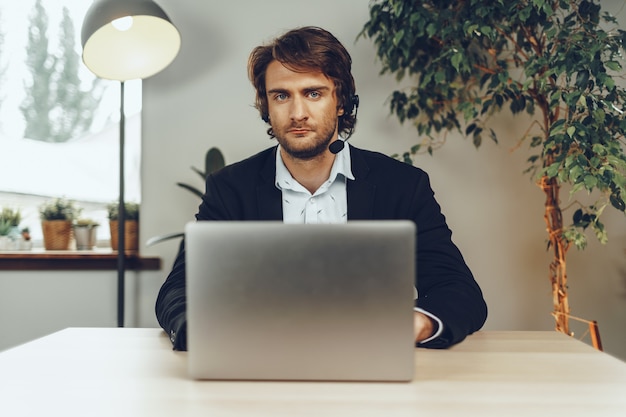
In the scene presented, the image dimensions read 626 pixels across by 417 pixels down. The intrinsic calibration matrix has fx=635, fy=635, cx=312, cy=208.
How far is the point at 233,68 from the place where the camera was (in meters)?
2.97

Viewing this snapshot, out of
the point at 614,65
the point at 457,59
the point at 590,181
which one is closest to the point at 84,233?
the point at 457,59

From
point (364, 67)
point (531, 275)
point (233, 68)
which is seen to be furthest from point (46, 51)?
point (531, 275)

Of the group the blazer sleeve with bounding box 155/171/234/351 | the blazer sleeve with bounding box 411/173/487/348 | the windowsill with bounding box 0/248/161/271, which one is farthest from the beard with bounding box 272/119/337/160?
the windowsill with bounding box 0/248/161/271

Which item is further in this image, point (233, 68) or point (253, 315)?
point (233, 68)

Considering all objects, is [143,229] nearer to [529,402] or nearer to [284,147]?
[284,147]

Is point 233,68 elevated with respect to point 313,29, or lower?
elevated

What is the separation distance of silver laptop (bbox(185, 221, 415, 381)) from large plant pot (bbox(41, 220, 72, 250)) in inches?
93.5

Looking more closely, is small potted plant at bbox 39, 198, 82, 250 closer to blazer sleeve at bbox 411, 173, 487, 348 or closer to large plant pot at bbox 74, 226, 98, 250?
large plant pot at bbox 74, 226, 98, 250

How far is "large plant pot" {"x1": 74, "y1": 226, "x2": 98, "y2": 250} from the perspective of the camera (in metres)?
3.05

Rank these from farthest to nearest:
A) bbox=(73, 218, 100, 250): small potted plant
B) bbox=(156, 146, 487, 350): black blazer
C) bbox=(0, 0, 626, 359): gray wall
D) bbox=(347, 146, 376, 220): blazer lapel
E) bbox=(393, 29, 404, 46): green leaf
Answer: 1. bbox=(73, 218, 100, 250): small potted plant
2. bbox=(0, 0, 626, 359): gray wall
3. bbox=(393, 29, 404, 46): green leaf
4. bbox=(347, 146, 376, 220): blazer lapel
5. bbox=(156, 146, 487, 350): black blazer

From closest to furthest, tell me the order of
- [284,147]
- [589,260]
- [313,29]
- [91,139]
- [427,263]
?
[427,263] < [284,147] < [313,29] < [589,260] < [91,139]

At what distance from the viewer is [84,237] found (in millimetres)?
3053

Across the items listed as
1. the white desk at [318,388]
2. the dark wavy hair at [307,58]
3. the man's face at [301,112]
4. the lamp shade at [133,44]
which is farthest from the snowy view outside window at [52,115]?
the white desk at [318,388]

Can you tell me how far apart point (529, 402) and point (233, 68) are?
7.92 ft
